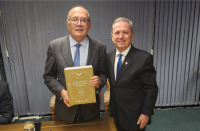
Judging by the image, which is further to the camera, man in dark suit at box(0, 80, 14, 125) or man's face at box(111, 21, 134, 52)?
man in dark suit at box(0, 80, 14, 125)

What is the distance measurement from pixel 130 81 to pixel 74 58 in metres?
0.57

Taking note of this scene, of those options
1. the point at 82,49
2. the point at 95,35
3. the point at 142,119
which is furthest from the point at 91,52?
the point at 95,35

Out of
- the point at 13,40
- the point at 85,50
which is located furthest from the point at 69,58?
the point at 13,40

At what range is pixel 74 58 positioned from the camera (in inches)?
52.7

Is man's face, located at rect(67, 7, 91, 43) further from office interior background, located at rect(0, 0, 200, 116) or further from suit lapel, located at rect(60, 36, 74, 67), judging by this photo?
office interior background, located at rect(0, 0, 200, 116)

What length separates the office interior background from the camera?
2.59m

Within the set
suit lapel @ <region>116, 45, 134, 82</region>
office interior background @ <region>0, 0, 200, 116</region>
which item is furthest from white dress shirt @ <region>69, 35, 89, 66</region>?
office interior background @ <region>0, 0, 200, 116</region>

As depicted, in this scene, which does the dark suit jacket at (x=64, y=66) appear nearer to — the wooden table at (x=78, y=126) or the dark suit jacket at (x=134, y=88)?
the wooden table at (x=78, y=126)

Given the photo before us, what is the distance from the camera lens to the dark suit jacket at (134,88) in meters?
1.39

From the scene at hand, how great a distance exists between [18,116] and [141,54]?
2852 mm

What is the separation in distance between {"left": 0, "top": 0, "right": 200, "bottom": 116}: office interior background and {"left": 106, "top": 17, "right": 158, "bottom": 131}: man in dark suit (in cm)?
138

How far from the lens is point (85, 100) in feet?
3.89

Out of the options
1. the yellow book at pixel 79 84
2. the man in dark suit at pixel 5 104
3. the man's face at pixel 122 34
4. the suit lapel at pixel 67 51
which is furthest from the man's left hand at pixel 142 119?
the man in dark suit at pixel 5 104

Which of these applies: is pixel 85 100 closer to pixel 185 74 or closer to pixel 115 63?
pixel 115 63
